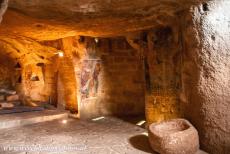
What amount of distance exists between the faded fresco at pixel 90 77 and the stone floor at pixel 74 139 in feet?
7.38

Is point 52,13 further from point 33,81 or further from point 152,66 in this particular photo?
point 33,81

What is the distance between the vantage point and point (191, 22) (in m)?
4.27

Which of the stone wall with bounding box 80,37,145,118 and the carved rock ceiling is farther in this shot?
the stone wall with bounding box 80,37,145,118

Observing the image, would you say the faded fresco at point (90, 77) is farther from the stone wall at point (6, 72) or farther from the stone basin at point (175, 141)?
the stone basin at point (175, 141)

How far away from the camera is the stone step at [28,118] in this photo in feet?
19.0

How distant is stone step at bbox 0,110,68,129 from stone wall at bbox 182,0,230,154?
3908mm

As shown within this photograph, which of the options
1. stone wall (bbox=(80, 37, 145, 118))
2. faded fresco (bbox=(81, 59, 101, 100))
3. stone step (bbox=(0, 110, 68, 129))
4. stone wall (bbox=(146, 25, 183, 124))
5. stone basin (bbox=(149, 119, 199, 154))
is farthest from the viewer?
stone wall (bbox=(80, 37, 145, 118))

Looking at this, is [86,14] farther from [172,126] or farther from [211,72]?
[172,126]

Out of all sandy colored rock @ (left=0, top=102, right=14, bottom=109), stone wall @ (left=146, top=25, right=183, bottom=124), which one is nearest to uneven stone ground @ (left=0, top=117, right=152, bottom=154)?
stone wall @ (left=146, top=25, right=183, bottom=124)

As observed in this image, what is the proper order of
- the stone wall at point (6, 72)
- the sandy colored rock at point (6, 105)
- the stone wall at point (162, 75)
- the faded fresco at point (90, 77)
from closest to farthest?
the stone wall at point (162, 75), the sandy colored rock at point (6, 105), the faded fresco at point (90, 77), the stone wall at point (6, 72)

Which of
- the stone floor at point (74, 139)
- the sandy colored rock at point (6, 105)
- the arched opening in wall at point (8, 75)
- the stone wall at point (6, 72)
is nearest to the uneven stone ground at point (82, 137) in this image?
the stone floor at point (74, 139)

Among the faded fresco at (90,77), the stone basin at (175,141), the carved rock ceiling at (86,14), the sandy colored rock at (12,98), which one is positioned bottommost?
the stone basin at (175,141)

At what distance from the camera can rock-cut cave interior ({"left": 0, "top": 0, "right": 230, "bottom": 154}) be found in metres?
3.95

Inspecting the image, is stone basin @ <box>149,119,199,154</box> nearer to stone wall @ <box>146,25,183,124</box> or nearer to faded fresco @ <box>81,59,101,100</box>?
stone wall @ <box>146,25,183,124</box>
